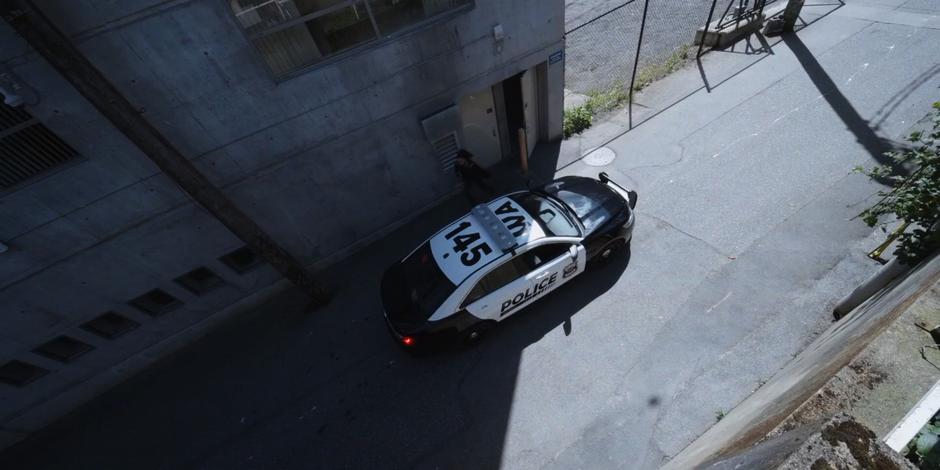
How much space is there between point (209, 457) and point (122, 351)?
2844 mm

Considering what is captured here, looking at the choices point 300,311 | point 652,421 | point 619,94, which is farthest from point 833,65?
point 300,311

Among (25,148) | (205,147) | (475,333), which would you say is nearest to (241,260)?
(205,147)

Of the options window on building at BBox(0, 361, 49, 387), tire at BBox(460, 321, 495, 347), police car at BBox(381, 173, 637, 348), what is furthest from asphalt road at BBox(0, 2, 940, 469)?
window on building at BBox(0, 361, 49, 387)

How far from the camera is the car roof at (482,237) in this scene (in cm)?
548

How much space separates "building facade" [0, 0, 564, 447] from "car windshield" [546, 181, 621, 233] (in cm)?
274

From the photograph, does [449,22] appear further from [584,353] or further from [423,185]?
[584,353]

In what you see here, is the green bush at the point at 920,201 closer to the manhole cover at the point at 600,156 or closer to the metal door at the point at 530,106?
the manhole cover at the point at 600,156

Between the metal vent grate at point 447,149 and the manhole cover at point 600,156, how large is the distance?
3.34 metres

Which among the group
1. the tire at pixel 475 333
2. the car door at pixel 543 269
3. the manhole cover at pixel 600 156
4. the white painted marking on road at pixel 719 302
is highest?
the car door at pixel 543 269

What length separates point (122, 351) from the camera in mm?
6676

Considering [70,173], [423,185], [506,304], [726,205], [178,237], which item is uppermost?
[70,173]

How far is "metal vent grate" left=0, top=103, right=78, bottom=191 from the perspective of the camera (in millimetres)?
4551

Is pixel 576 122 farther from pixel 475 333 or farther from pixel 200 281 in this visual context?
pixel 200 281

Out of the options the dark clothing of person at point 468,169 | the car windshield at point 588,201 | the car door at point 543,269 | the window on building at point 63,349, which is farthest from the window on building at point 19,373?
the car windshield at point 588,201
